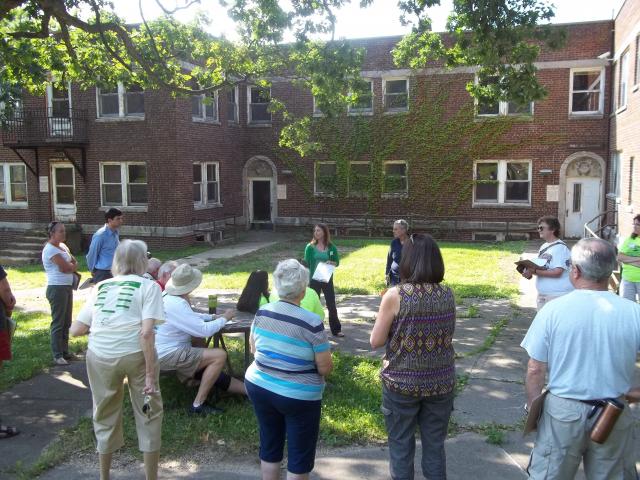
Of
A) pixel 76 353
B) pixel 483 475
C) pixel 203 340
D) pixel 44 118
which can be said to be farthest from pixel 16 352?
pixel 44 118

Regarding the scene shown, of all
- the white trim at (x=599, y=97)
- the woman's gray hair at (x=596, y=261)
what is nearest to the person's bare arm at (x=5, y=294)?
the woman's gray hair at (x=596, y=261)

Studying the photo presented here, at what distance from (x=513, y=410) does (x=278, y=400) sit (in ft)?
10.2

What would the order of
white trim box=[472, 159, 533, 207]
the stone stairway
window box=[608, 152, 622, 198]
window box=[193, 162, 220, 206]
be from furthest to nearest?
white trim box=[472, 159, 533, 207]
window box=[193, 162, 220, 206]
the stone stairway
window box=[608, 152, 622, 198]

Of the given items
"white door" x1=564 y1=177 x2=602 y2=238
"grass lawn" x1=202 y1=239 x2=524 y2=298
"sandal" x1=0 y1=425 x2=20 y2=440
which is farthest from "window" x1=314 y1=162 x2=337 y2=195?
"sandal" x1=0 y1=425 x2=20 y2=440

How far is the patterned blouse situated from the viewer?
3.57m

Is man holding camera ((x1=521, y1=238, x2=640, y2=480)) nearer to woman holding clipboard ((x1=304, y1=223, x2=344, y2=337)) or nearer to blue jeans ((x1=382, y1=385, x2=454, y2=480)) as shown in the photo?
blue jeans ((x1=382, y1=385, x2=454, y2=480))

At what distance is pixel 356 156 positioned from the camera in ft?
78.1

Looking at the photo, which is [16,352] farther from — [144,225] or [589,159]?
[589,159]

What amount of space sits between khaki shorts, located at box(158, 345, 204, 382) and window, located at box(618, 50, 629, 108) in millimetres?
16752

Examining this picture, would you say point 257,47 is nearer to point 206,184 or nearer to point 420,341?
point 206,184

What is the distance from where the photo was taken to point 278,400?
3658 mm

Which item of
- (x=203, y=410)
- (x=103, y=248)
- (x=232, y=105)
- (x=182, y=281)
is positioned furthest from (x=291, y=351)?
(x=232, y=105)

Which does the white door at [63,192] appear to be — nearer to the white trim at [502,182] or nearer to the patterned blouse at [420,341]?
the white trim at [502,182]

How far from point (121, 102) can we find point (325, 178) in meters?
8.26
